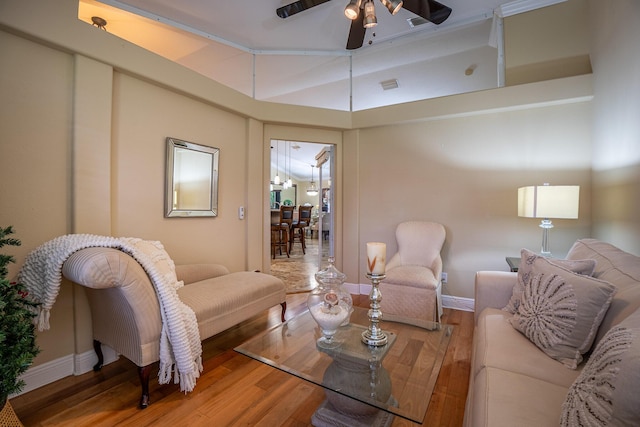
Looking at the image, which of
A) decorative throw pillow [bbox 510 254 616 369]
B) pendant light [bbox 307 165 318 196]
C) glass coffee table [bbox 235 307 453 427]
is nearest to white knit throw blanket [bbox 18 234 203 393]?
glass coffee table [bbox 235 307 453 427]

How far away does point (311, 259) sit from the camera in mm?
5977

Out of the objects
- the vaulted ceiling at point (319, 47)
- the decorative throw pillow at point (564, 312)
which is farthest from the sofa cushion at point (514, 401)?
the vaulted ceiling at point (319, 47)

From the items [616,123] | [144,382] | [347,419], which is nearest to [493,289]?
[347,419]

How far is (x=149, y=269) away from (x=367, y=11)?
92.5 inches

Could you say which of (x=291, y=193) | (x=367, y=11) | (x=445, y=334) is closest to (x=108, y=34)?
(x=367, y=11)

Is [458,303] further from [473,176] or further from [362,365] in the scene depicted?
[362,365]

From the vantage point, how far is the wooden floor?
149cm

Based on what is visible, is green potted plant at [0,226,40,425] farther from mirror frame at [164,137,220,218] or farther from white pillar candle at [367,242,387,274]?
white pillar candle at [367,242,387,274]

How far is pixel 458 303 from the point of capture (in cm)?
318

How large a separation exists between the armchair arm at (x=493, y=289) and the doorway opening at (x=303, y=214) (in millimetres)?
2177

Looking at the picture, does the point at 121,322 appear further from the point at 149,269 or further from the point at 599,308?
the point at 599,308

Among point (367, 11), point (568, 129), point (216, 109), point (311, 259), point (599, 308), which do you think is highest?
point (367, 11)

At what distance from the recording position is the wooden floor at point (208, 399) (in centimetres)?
149

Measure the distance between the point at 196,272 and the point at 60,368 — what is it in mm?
1025
